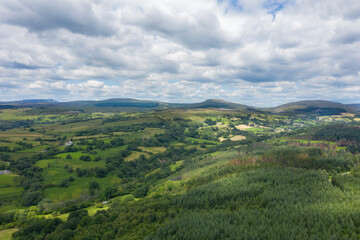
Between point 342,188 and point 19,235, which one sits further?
point 342,188

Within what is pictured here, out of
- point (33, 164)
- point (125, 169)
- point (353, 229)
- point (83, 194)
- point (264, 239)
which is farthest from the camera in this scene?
point (125, 169)

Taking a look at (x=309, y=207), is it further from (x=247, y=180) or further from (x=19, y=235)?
(x=19, y=235)

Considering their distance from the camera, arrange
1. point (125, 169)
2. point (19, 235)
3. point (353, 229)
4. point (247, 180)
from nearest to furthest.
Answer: point (353, 229)
point (19, 235)
point (247, 180)
point (125, 169)

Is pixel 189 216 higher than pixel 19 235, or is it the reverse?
pixel 189 216

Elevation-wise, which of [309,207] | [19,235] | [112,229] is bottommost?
[19,235]

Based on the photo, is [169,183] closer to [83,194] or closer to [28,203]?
[83,194]

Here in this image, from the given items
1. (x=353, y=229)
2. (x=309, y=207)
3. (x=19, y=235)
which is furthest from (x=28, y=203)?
(x=353, y=229)

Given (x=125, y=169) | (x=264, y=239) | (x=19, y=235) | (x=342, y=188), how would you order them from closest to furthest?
(x=264, y=239) → (x=19, y=235) → (x=342, y=188) → (x=125, y=169)

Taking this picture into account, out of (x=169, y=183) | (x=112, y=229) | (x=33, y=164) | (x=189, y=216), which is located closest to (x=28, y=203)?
(x=33, y=164)

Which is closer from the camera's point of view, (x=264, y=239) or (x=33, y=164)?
(x=264, y=239)
